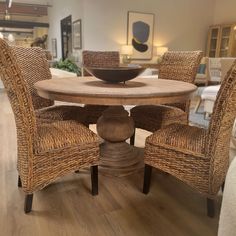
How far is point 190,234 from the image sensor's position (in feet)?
4.30

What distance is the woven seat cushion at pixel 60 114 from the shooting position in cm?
193

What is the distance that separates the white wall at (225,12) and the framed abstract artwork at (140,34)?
78.5 inches

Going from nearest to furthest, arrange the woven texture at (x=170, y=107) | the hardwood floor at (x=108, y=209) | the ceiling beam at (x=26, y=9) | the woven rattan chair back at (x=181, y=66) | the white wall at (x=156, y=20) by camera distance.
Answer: the hardwood floor at (x=108, y=209)
the woven texture at (x=170, y=107)
the woven rattan chair back at (x=181, y=66)
the white wall at (x=156, y=20)
the ceiling beam at (x=26, y=9)

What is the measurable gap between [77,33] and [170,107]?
5065 mm

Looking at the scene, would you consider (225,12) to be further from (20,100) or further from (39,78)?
(20,100)

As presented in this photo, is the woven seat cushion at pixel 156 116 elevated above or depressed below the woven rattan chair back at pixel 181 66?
below

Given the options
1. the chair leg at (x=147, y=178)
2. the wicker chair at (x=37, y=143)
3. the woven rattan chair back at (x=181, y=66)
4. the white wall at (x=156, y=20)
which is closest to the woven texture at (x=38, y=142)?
the wicker chair at (x=37, y=143)

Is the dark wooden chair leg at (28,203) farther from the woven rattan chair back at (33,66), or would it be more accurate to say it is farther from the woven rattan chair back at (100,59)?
the woven rattan chair back at (100,59)

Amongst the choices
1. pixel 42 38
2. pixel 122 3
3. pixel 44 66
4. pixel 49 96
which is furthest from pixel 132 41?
pixel 42 38

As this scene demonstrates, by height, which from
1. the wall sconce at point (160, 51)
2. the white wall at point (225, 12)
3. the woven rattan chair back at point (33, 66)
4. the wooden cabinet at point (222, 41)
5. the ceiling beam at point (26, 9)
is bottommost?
the woven rattan chair back at point (33, 66)

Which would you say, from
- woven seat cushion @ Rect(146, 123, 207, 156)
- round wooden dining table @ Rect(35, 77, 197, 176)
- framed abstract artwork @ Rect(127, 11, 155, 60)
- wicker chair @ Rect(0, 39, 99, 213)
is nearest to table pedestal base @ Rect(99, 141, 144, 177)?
round wooden dining table @ Rect(35, 77, 197, 176)

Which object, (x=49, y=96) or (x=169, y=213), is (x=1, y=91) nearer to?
(x=49, y=96)

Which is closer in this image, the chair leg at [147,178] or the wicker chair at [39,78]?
the chair leg at [147,178]

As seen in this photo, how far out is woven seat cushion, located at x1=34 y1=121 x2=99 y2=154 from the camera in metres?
1.34
